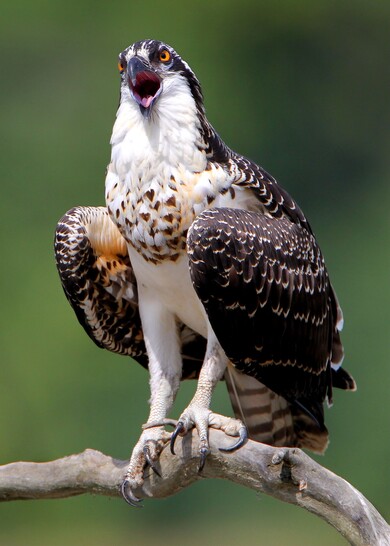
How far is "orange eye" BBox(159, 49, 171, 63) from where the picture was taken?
3812 millimetres

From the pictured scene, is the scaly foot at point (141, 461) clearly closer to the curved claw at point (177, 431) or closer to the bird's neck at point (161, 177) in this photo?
the curved claw at point (177, 431)

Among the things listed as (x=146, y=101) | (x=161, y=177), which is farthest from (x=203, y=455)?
(x=146, y=101)

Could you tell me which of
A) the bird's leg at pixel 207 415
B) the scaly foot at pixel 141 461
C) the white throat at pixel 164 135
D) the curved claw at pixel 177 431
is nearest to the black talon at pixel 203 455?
the bird's leg at pixel 207 415

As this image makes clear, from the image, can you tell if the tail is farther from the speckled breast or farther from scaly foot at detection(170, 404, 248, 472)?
the speckled breast

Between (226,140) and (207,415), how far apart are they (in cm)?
592

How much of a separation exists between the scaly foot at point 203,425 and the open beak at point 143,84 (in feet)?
3.35

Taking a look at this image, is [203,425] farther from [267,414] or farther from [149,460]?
[267,414]

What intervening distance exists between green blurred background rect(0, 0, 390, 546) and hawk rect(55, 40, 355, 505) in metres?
2.99

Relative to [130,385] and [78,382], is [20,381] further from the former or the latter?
[130,385]

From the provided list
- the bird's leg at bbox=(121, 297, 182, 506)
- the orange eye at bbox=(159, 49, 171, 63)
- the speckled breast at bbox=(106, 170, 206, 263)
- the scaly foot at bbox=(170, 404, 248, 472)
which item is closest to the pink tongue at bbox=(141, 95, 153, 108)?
the orange eye at bbox=(159, 49, 171, 63)

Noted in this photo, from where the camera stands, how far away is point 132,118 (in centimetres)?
384

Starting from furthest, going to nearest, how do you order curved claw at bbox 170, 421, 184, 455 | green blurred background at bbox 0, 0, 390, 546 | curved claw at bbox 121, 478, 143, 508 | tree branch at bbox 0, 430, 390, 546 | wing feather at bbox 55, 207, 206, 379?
green blurred background at bbox 0, 0, 390, 546, wing feather at bbox 55, 207, 206, 379, curved claw at bbox 121, 478, 143, 508, curved claw at bbox 170, 421, 184, 455, tree branch at bbox 0, 430, 390, 546

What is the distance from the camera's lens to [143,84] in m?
3.85

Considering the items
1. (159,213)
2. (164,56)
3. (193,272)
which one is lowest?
(193,272)
